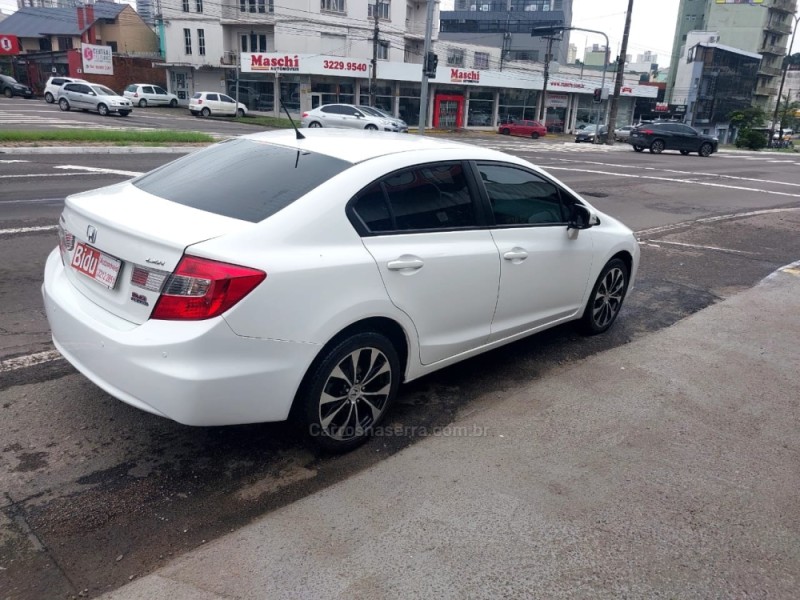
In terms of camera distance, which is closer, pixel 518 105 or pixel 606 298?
pixel 606 298

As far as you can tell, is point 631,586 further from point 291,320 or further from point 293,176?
point 293,176

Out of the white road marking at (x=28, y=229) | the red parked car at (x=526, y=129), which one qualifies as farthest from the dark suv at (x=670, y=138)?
the white road marking at (x=28, y=229)

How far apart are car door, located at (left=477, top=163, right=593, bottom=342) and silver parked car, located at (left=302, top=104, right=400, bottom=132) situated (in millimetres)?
28721

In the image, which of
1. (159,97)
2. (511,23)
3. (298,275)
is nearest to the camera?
(298,275)

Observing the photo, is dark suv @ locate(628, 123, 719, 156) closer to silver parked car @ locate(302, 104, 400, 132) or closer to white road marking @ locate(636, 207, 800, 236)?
silver parked car @ locate(302, 104, 400, 132)

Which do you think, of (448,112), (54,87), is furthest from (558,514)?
(448,112)

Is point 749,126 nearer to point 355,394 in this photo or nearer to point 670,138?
point 670,138

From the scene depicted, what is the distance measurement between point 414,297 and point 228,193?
3.76ft

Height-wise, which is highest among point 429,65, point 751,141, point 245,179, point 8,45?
point 8,45

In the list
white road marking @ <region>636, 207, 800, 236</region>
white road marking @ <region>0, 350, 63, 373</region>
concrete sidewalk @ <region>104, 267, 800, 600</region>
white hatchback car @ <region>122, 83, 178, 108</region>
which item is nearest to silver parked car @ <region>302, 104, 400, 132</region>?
white hatchback car @ <region>122, 83, 178, 108</region>

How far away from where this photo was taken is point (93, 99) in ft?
112

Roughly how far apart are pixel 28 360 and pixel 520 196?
11.6 ft

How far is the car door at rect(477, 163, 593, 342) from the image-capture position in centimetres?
437

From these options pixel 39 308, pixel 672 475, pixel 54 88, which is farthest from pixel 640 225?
pixel 54 88
